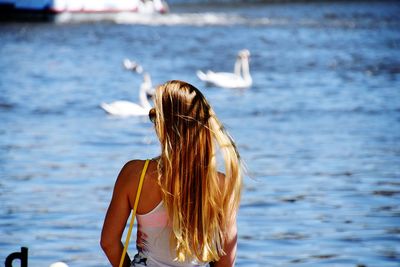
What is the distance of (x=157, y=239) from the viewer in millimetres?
4305

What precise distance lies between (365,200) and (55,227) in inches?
118

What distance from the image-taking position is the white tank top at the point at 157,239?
4277 millimetres

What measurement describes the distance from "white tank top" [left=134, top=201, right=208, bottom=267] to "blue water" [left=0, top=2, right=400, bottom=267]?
324cm

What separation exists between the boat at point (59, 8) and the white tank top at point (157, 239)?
48751 mm

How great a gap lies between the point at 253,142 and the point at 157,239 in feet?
34.7

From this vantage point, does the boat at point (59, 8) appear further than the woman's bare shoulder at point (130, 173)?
Yes

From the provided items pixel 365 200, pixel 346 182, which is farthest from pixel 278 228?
pixel 346 182

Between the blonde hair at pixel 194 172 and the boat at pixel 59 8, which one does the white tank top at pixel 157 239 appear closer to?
the blonde hair at pixel 194 172

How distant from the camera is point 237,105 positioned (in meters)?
19.9

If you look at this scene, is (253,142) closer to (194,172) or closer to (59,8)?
(194,172)

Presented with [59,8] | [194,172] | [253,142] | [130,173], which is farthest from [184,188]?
[59,8]

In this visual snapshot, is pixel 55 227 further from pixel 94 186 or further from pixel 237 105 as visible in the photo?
pixel 237 105

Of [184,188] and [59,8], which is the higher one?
[184,188]

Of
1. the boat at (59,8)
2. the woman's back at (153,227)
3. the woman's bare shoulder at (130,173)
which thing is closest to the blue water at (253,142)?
the woman's back at (153,227)
